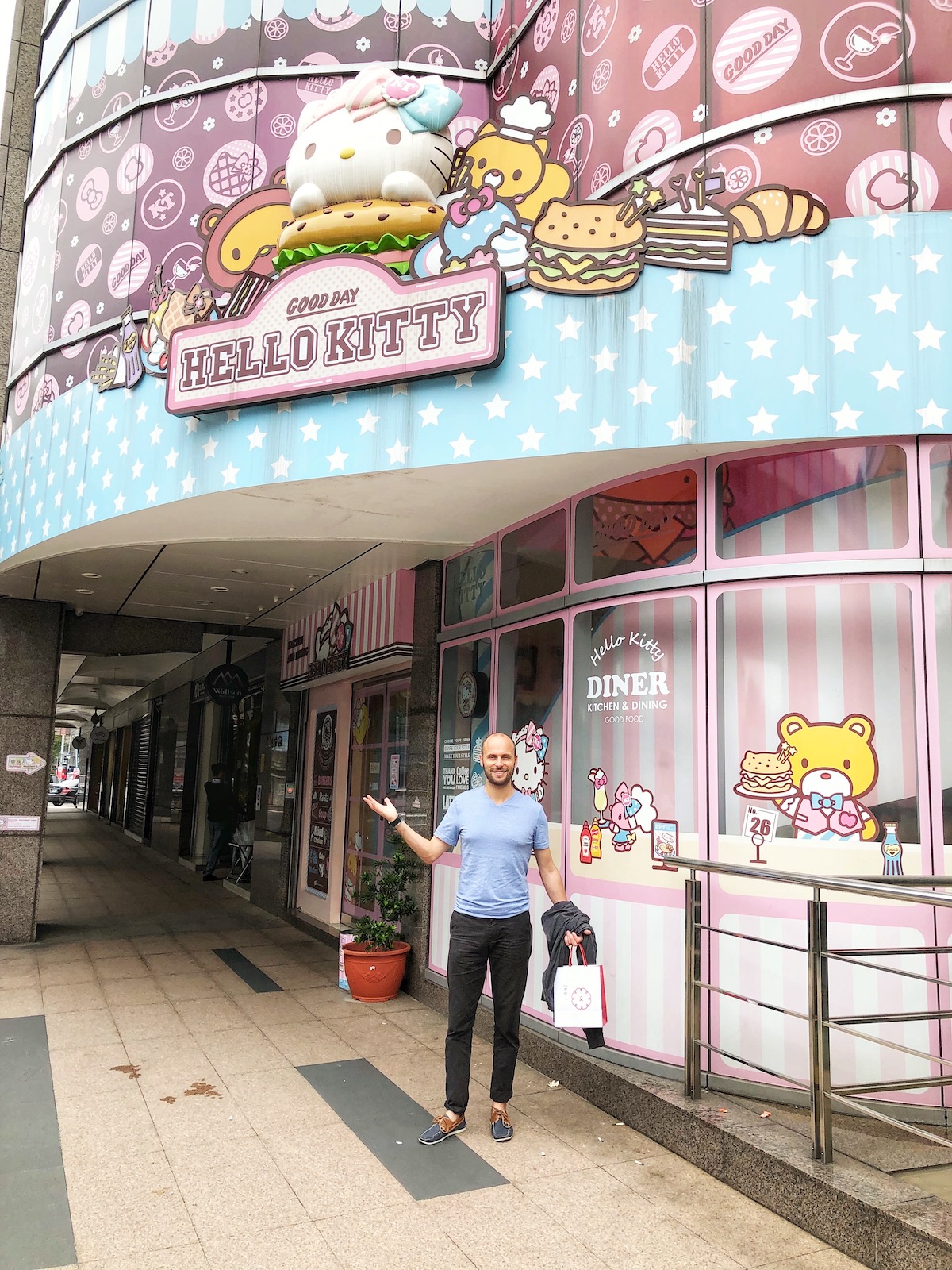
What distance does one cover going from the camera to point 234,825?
1353 cm

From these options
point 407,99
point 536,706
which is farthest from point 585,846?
point 407,99

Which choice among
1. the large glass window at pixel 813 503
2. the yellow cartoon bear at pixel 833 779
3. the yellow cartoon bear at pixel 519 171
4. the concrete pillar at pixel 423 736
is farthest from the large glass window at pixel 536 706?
the yellow cartoon bear at pixel 519 171

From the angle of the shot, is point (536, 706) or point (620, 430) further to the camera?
point (536, 706)

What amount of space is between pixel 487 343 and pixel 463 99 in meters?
3.72

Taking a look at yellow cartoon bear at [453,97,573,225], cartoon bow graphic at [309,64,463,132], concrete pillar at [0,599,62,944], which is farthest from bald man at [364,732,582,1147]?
concrete pillar at [0,599,62,944]

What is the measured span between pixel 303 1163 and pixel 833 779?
112 inches

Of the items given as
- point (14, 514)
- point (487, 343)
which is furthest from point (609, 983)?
point (14, 514)

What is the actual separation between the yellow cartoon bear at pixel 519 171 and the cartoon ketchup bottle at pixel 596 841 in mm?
3179

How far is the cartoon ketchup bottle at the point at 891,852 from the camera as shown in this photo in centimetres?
404

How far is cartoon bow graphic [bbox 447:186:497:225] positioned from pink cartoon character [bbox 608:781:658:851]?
3.14 metres

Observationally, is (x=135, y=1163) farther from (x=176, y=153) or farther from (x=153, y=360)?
(x=176, y=153)

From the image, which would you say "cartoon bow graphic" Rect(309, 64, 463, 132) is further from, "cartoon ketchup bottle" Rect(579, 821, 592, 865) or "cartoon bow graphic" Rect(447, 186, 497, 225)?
"cartoon ketchup bottle" Rect(579, 821, 592, 865)

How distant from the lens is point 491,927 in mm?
4051

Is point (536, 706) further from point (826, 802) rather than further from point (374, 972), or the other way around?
point (374, 972)
